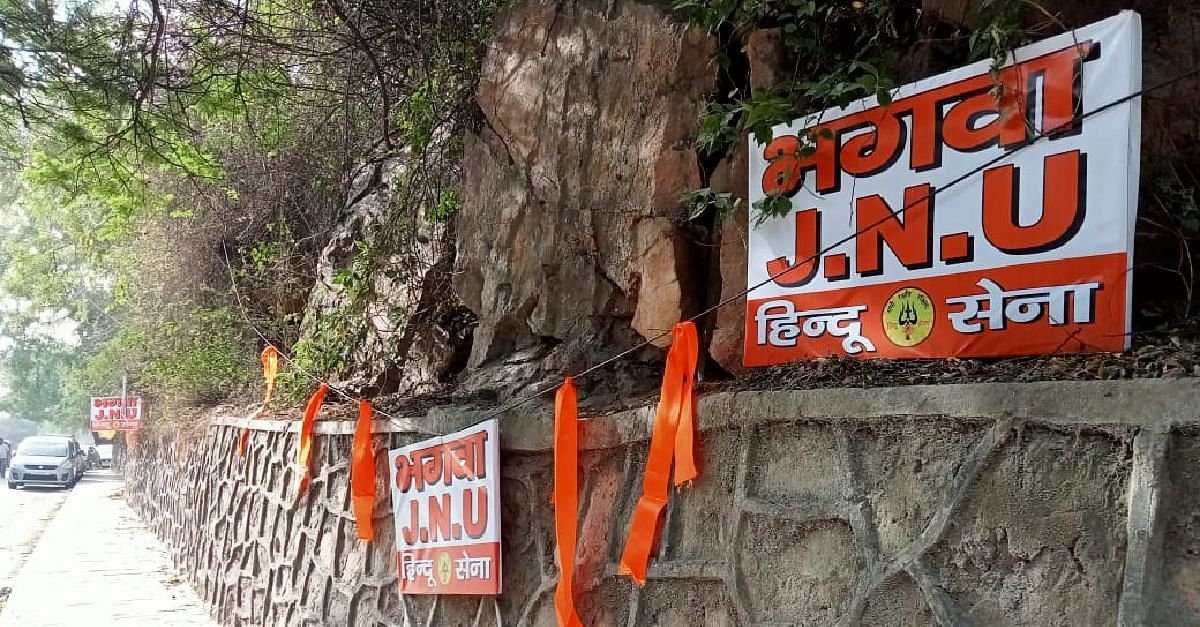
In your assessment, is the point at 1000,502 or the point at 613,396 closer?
the point at 1000,502

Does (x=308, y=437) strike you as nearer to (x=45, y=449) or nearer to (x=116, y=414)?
(x=116, y=414)

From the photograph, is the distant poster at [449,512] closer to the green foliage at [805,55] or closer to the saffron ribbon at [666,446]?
the saffron ribbon at [666,446]

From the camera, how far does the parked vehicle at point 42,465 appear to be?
19.9m

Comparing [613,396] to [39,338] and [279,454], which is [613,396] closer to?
[279,454]

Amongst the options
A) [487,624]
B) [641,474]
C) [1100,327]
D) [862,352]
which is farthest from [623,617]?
[1100,327]

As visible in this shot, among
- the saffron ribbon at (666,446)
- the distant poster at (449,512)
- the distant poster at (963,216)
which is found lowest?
the distant poster at (449,512)

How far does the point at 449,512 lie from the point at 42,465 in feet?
64.3

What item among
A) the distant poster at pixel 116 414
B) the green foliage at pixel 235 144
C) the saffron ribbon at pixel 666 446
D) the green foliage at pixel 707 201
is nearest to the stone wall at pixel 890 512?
the saffron ribbon at pixel 666 446

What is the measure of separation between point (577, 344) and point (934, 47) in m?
2.14

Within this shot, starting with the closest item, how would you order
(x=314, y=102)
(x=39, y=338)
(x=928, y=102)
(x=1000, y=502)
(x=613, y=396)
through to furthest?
1. (x=1000, y=502)
2. (x=928, y=102)
3. (x=613, y=396)
4. (x=314, y=102)
5. (x=39, y=338)

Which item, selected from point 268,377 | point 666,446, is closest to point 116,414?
point 268,377

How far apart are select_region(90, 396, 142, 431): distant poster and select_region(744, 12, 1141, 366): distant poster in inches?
571

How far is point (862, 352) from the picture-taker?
298 centimetres

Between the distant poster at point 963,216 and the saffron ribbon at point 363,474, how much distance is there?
2693 millimetres
